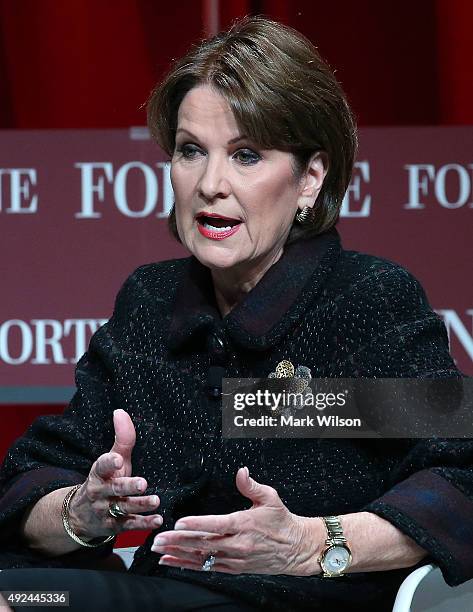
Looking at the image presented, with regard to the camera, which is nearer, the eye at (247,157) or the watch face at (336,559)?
the watch face at (336,559)

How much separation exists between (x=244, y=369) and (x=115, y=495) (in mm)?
299

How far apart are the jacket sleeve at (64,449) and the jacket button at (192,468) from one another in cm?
16

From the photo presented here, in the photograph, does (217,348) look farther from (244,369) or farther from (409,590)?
(409,590)

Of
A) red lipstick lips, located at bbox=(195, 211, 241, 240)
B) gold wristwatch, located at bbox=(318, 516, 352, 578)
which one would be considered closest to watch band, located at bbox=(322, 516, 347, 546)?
gold wristwatch, located at bbox=(318, 516, 352, 578)

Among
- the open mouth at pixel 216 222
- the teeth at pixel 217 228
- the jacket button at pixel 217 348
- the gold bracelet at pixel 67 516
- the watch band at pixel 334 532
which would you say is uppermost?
the open mouth at pixel 216 222

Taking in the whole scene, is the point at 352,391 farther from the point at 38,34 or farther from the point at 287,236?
the point at 38,34

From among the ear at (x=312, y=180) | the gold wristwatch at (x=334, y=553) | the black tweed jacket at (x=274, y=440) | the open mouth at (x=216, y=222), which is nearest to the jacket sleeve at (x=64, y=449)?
the black tweed jacket at (x=274, y=440)

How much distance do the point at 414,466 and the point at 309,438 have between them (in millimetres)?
167

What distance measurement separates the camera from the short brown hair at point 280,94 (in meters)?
1.65

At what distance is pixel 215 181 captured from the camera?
1.66m

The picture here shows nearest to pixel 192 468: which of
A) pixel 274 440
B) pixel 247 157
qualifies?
pixel 274 440

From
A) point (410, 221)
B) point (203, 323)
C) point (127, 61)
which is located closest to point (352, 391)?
point (203, 323)

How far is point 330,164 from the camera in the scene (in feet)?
5.80

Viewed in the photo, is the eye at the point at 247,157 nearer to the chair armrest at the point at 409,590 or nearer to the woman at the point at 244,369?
the woman at the point at 244,369
